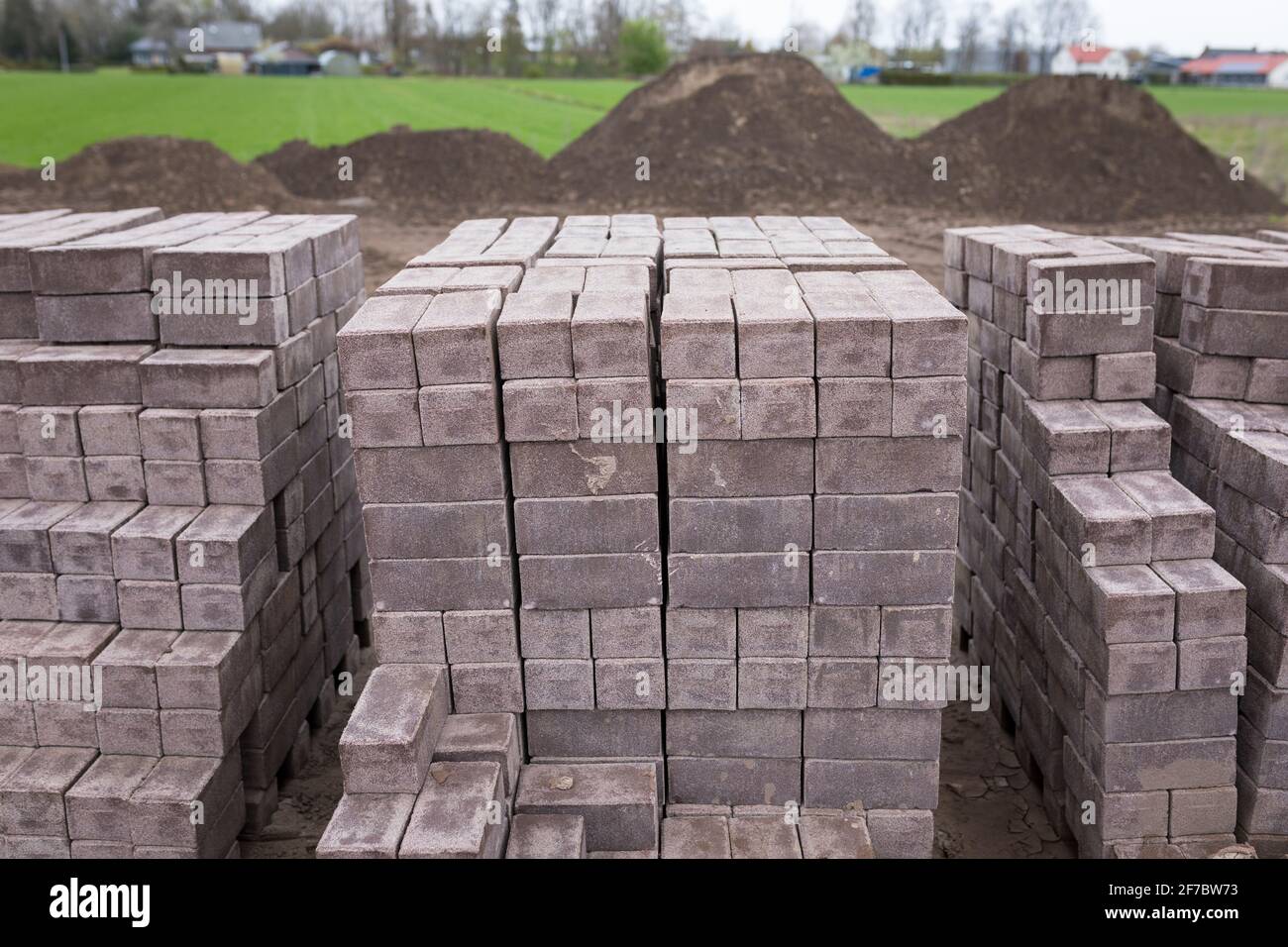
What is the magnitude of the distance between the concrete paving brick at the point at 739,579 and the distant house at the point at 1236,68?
308ft

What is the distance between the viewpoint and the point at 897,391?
212 inches

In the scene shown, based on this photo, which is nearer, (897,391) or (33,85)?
(897,391)

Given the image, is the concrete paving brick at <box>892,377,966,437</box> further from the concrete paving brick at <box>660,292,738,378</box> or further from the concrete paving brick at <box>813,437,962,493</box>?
the concrete paving brick at <box>660,292,738,378</box>

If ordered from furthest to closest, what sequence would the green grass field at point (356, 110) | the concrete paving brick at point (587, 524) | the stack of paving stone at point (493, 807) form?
the green grass field at point (356, 110) < the concrete paving brick at point (587, 524) < the stack of paving stone at point (493, 807)

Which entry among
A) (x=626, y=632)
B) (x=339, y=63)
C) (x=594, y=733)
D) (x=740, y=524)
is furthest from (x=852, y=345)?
(x=339, y=63)

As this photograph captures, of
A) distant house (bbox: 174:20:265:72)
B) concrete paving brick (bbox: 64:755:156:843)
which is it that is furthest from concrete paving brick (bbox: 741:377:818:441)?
distant house (bbox: 174:20:265:72)

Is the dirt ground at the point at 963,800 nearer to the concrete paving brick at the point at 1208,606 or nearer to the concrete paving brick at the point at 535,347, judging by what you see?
the concrete paving brick at the point at 1208,606

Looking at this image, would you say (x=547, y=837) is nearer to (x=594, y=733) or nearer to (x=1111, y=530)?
(x=594, y=733)

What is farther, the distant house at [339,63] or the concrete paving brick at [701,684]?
the distant house at [339,63]

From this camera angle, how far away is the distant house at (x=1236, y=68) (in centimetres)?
8550

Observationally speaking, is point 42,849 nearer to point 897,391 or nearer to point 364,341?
point 364,341

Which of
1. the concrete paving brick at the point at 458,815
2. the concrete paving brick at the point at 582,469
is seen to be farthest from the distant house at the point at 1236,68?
the concrete paving brick at the point at 458,815

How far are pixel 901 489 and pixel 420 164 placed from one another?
2740 cm
